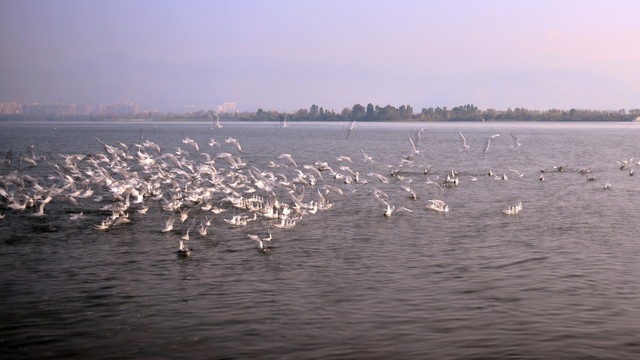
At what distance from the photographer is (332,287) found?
15.3m

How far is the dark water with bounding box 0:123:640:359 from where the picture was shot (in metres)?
11.8

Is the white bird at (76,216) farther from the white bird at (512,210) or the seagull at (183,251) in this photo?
the white bird at (512,210)

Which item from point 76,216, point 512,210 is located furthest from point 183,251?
point 512,210

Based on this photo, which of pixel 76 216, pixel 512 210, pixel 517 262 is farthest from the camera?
pixel 512 210

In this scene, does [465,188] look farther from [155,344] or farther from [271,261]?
[155,344]

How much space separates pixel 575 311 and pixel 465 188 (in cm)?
2279

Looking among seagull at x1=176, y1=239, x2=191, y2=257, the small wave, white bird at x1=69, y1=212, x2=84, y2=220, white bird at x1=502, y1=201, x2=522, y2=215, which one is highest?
white bird at x1=502, y1=201, x2=522, y2=215

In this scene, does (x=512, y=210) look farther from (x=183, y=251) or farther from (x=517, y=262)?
(x=183, y=251)

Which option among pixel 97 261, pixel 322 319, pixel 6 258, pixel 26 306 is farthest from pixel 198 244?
pixel 322 319

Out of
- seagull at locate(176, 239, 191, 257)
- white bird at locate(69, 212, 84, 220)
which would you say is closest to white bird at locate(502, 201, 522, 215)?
seagull at locate(176, 239, 191, 257)

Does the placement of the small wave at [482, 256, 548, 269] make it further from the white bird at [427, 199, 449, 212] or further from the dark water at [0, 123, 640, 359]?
the white bird at [427, 199, 449, 212]

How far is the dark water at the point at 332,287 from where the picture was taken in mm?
11789

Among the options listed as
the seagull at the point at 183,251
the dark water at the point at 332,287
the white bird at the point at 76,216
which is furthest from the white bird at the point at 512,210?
the white bird at the point at 76,216

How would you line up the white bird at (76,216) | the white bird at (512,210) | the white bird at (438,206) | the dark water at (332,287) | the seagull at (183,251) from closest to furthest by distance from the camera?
the dark water at (332,287) < the seagull at (183,251) < the white bird at (76,216) < the white bird at (512,210) < the white bird at (438,206)
